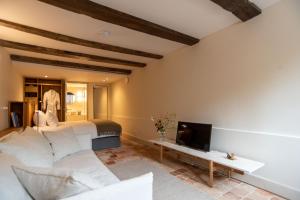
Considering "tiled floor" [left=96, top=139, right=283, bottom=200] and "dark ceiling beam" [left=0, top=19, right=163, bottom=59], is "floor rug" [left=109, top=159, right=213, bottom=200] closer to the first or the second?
"tiled floor" [left=96, top=139, right=283, bottom=200]

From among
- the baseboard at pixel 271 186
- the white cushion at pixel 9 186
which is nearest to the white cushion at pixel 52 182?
the white cushion at pixel 9 186

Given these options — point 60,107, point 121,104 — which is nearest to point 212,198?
point 121,104

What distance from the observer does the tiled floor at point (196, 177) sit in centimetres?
240

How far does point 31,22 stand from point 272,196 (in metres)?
4.25

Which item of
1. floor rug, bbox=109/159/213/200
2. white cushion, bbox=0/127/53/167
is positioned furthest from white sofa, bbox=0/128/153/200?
floor rug, bbox=109/159/213/200

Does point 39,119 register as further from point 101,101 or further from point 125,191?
point 125,191

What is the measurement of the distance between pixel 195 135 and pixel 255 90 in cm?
130

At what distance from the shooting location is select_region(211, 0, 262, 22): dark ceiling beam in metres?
2.13

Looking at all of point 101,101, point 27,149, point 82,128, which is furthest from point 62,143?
point 101,101

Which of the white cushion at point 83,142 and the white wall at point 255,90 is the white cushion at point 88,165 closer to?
the white cushion at point 83,142

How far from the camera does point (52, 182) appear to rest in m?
1.02

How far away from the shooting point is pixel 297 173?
2.23 meters

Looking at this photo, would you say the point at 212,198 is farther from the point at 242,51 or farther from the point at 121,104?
the point at 121,104

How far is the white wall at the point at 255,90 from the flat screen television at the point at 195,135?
206 mm
